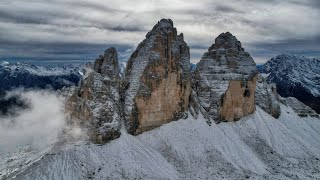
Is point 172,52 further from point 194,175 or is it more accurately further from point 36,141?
point 36,141

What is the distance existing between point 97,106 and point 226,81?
3793 cm

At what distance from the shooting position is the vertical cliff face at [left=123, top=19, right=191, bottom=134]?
76000 mm

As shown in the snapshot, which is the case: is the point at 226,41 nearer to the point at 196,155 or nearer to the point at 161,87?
the point at 161,87

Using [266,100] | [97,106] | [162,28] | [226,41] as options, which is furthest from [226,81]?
[97,106]

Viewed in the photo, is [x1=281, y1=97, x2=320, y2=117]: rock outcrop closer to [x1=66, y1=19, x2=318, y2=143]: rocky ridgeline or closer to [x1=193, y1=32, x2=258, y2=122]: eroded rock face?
[x1=66, y1=19, x2=318, y2=143]: rocky ridgeline

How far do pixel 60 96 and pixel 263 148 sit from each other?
47.5 meters

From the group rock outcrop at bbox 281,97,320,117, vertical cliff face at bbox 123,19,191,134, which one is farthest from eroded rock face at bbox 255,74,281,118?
vertical cliff face at bbox 123,19,191,134

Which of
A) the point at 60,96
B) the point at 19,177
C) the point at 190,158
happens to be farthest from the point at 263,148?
the point at 19,177

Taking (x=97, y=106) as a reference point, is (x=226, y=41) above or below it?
above

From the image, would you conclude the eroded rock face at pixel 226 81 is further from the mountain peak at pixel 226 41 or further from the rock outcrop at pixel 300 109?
the rock outcrop at pixel 300 109

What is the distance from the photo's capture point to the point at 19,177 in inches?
2318

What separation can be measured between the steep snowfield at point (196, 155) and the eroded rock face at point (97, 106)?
253cm

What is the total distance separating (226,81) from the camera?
96.3m

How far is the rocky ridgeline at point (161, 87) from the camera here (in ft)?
233
